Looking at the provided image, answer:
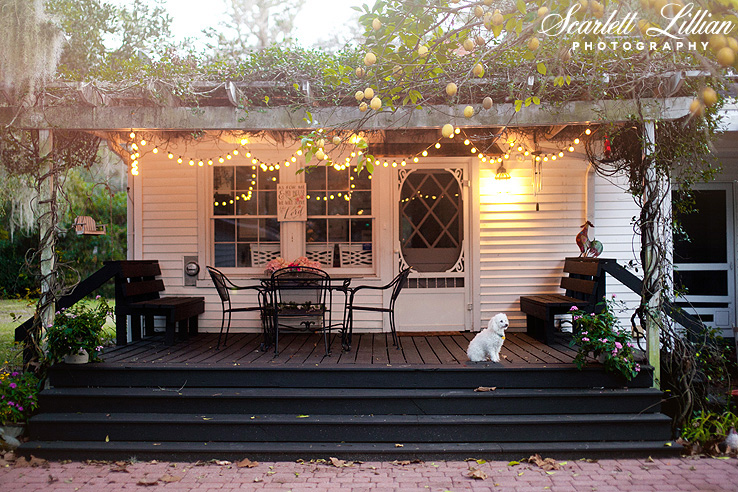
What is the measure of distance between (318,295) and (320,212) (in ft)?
3.63

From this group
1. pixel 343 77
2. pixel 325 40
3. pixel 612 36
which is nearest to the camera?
pixel 612 36

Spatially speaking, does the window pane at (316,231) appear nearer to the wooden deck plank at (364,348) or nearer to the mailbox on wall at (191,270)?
the wooden deck plank at (364,348)

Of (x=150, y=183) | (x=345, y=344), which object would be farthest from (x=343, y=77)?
(x=150, y=183)

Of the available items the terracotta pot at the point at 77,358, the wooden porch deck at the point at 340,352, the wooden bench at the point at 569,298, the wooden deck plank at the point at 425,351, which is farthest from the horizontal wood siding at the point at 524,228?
the terracotta pot at the point at 77,358

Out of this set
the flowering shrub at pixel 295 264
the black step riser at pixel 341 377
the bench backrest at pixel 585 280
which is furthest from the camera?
the flowering shrub at pixel 295 264

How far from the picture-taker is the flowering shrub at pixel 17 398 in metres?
4.16

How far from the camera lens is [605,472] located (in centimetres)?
377

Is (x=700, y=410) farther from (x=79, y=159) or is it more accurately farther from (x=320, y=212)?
(x=79, y=159)

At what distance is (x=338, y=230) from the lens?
21.8 feet

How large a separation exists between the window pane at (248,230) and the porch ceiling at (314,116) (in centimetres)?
201

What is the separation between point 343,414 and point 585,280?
294 centimetres

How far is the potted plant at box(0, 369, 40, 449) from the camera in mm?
4145

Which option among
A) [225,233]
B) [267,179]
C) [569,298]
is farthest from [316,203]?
[569,298]

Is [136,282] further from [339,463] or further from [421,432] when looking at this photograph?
[421,432]
